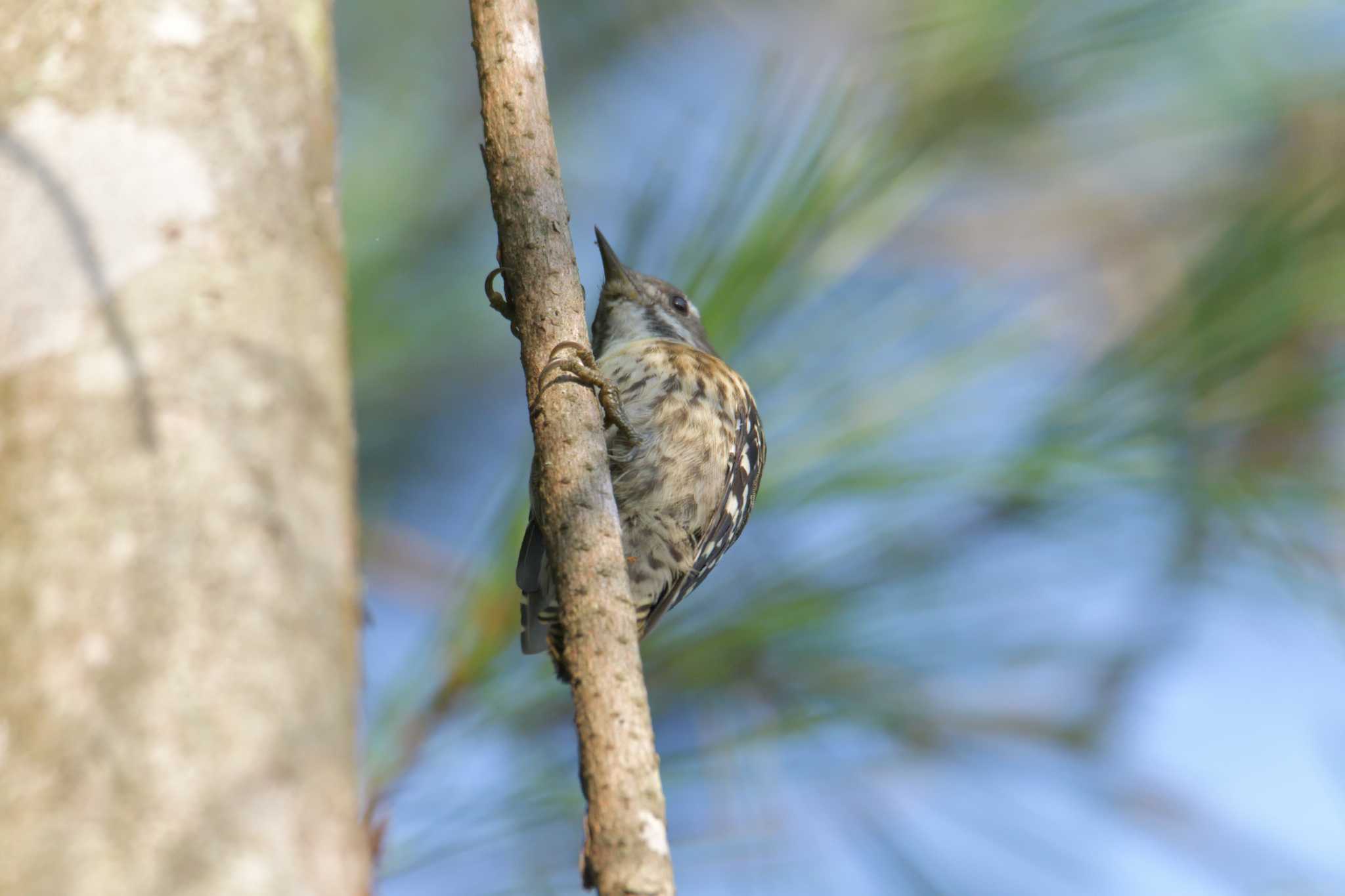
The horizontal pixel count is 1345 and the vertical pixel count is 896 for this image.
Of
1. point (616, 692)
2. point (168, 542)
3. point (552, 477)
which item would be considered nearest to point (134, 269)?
point (168, 542)

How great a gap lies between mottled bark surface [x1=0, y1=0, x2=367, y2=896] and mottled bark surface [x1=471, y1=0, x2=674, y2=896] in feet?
1.35

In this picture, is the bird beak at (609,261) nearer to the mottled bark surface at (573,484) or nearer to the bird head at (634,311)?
the bird head at (634,311)

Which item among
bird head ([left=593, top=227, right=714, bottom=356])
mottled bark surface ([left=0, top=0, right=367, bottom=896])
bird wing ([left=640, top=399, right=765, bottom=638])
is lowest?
mottled bark surface ([left=0, top=0, right=367, bottom=896])

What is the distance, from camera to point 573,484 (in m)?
1.67

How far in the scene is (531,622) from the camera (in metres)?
2.04

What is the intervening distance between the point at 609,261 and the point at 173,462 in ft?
8.09

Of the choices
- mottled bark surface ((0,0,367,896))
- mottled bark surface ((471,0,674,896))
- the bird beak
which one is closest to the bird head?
the bird beak

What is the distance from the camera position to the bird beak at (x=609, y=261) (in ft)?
10.6

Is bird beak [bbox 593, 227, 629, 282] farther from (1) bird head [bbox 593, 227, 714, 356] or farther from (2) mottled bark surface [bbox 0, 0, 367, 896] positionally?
(2) mottled bark surface [bbox 0, 0, 367, 896]

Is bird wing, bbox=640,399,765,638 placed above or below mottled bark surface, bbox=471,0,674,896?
above

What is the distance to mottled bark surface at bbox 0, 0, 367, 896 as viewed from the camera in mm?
776

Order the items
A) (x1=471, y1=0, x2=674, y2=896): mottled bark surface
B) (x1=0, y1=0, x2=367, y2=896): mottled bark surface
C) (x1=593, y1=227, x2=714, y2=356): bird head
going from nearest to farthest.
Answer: (x1=0, y1=0, x2=367, y2=896): mottled bark surface, (x1=471, y1=0, x2=674, y2=896): mottled bark surface, (x1=593, y1=227, x2=714, y2=356): bird head

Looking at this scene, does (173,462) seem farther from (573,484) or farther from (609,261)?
(609,261)

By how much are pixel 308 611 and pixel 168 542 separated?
10cm
